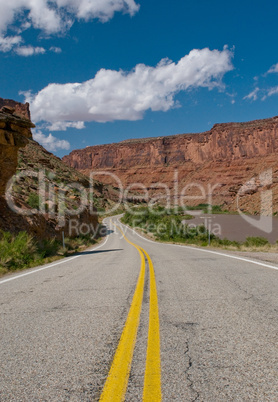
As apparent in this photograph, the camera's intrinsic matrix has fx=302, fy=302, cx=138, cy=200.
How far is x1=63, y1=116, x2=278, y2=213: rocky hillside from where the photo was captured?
11131 centimetres

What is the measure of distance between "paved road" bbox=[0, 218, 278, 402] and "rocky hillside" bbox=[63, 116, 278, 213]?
77071mm

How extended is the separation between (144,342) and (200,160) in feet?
447

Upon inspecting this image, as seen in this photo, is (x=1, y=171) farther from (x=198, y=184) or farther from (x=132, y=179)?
(x=132, y=179)

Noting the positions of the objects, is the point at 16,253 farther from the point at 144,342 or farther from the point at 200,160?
the point at 200,160

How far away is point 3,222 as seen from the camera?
13.6 metres

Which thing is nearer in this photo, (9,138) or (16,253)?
(16,253)

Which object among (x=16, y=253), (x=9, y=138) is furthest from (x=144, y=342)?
(x=9, y=138)

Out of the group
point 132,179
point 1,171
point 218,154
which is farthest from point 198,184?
point 1,171

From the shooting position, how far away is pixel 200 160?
443 feet

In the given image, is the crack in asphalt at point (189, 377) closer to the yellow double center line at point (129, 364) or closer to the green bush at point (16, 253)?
the yellow double center line at point (129, 364)

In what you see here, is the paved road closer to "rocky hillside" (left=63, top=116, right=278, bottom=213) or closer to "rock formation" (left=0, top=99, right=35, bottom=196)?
"rock formation" (left=0, top=99, right=35, bottom=196)

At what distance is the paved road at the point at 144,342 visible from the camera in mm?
2119

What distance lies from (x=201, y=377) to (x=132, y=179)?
482 feet

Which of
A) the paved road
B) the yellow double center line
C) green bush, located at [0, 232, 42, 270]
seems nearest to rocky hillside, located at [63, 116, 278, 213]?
green bush, located at [0, 232, 42, 270]
